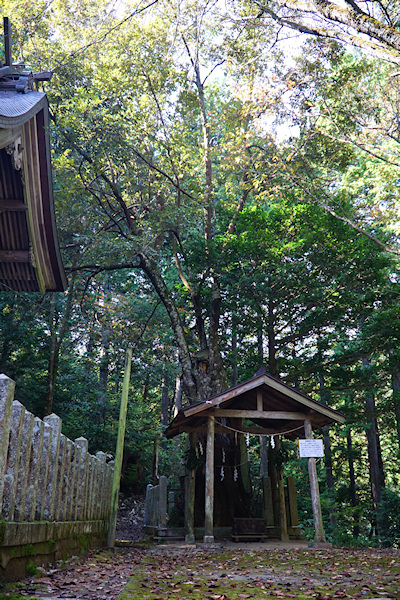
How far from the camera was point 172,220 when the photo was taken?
1552 cm

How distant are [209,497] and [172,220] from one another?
874 cm

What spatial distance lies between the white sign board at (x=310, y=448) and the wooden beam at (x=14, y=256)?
7.87 meters

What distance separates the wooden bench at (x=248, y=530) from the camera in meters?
12.4

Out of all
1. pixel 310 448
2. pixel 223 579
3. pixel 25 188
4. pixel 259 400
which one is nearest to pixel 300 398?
pixel 259 400

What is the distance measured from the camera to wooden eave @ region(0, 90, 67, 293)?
5.66 m

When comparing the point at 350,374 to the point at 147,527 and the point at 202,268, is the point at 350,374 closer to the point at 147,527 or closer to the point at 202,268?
the point at 202,268

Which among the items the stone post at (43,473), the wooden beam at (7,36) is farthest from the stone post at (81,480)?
the wooden beam at (7,36)

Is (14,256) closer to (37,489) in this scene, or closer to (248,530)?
(37,489)

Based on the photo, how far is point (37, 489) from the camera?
461cm

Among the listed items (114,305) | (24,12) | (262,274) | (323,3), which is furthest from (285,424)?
(24,12)

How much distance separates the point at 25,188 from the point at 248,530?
35.0ft

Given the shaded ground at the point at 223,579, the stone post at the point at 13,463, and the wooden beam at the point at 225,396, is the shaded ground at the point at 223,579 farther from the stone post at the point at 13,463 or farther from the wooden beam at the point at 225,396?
the wooden beam at the point at 225,396

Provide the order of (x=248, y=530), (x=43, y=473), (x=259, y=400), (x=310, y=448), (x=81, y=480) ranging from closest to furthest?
(x=43, y=473), (x=81, y=480), (x=310, y=448), (x=259, y=400), (x=248, y=530)

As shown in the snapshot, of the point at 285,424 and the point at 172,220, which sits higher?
the point at 172,220
